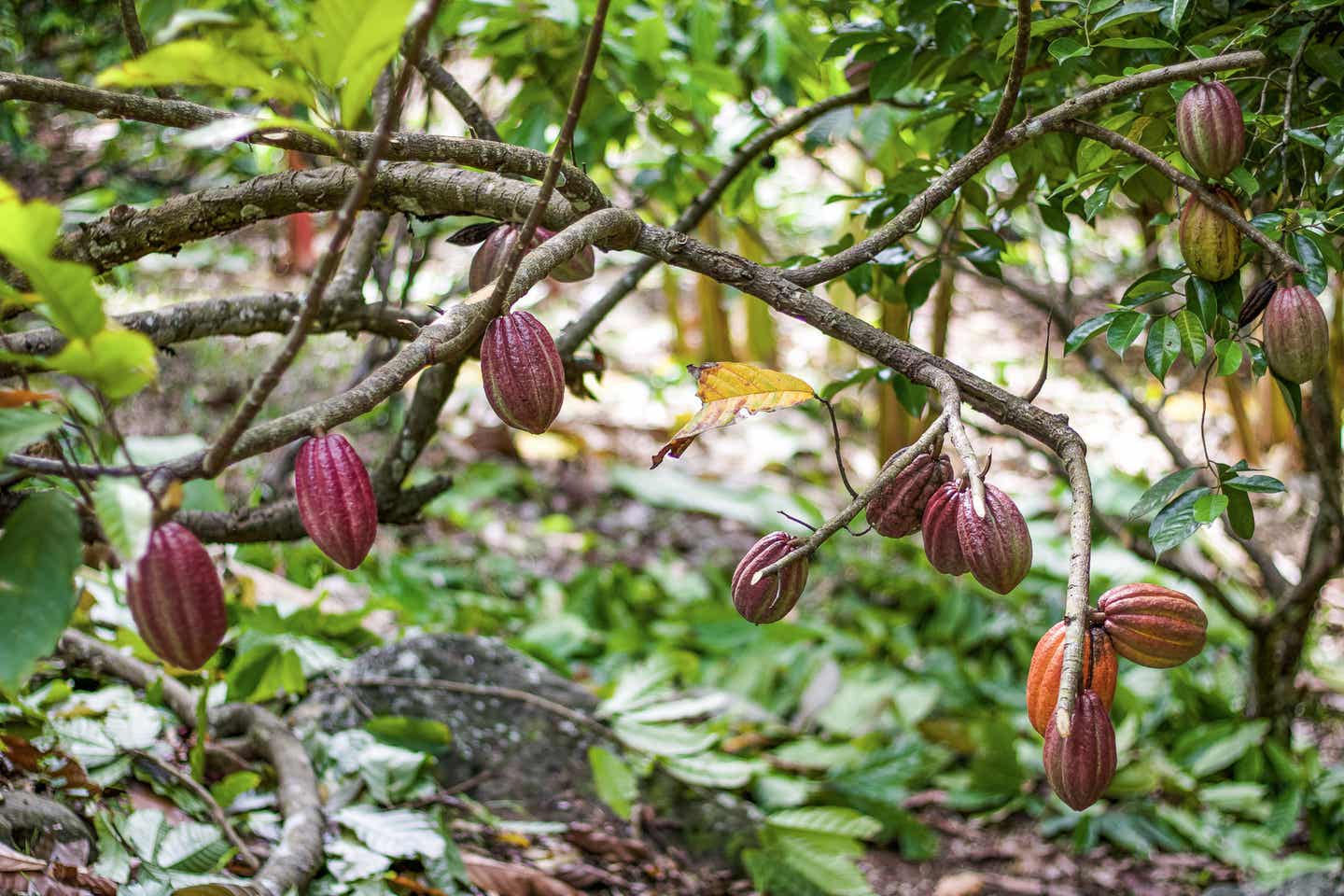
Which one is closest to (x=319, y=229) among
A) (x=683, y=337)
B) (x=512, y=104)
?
(x=683, y=337)

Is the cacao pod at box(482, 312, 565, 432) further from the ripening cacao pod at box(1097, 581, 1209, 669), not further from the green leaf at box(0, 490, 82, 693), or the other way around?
the ripening cacao pod at box(1097, 581, 1209, 669)

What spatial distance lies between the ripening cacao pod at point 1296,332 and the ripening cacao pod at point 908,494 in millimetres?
393

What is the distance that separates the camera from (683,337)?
5.32m

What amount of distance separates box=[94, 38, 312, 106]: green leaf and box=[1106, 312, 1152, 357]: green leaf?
0.84 meters

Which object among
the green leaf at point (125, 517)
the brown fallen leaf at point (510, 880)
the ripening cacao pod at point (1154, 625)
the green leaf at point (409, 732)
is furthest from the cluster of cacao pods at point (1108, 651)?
the green leaf at point (409, 732)

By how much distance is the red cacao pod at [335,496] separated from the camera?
892mm

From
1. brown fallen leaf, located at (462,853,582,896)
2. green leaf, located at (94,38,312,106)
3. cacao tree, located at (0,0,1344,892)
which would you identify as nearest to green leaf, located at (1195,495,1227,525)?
cacao tree, located at (0,0,1344,892)

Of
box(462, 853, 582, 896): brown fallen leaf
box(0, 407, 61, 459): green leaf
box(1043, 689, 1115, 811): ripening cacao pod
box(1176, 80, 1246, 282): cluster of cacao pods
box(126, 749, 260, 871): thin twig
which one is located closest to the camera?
box(0, 407, 61, 459): green leaf

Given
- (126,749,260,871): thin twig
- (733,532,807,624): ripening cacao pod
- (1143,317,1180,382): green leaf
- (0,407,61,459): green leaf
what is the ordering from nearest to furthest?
(0,407,61,459): green leaf < (733,532,807,624): ripening cacao pod < (1143,317,1180,382): green leaf < (126,749,260,871): thin twig

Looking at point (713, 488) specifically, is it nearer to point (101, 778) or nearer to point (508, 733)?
point (508, 733)

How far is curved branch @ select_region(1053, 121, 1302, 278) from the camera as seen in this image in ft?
3.52

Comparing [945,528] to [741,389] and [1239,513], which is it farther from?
[1239,513]

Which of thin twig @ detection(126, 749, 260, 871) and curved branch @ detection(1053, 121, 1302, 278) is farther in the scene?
thin twig @ detection(126, 749, 260, 871)

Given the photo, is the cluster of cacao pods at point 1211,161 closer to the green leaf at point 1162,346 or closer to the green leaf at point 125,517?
the green leaf at point 1162,346
